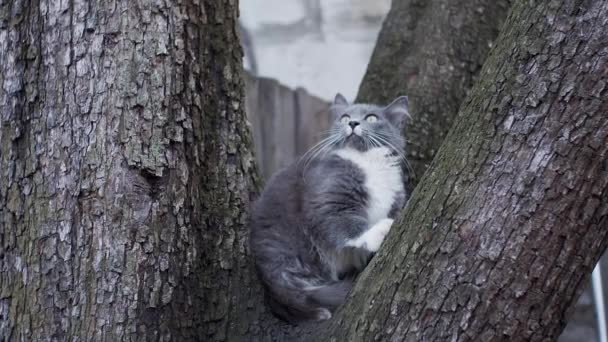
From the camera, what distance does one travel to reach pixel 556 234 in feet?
Answer: 5.36

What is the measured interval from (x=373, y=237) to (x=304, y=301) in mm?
334

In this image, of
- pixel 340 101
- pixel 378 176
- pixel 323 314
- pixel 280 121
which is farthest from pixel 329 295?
pixel 280 121

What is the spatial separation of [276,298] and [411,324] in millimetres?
740

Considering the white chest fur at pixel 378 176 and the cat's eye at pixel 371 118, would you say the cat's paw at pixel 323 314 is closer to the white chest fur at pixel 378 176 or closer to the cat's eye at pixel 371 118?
the white chest fur at pixel 378 176

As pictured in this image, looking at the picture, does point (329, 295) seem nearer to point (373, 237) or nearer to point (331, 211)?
point (373, 237)

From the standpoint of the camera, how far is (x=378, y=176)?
2957mm

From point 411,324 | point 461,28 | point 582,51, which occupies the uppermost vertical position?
point 461,28

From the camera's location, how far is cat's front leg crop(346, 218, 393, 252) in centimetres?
252

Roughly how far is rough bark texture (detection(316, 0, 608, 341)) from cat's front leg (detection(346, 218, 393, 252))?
0.73m

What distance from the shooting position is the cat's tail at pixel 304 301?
2354 millimetres

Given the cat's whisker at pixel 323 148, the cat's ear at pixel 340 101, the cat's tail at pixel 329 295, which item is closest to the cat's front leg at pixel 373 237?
the cat's tail at pixel 329 295

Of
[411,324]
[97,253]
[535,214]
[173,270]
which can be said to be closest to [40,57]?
[97,253]

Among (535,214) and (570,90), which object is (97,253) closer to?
(535,214)

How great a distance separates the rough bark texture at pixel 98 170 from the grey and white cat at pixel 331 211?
1.36 ft
